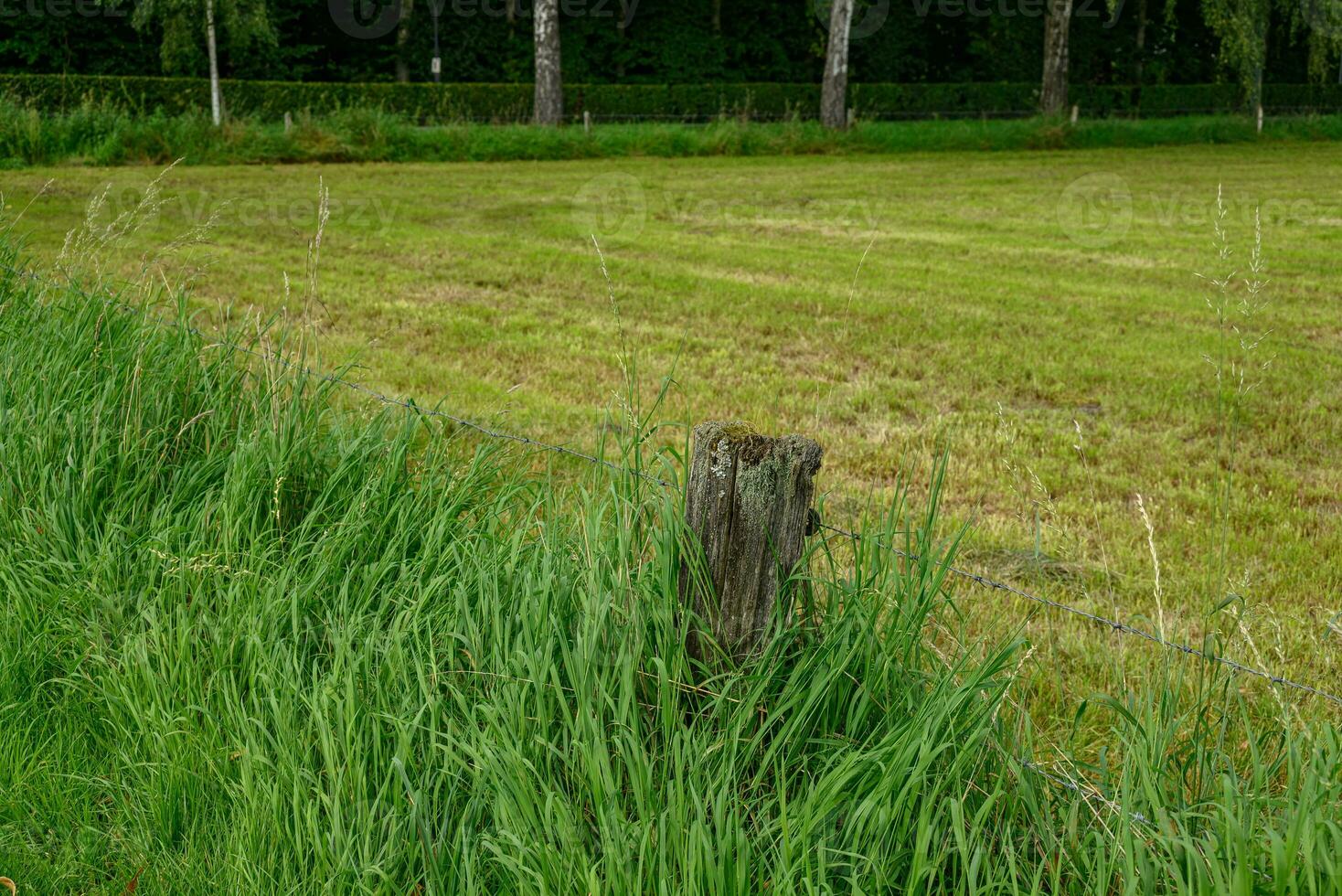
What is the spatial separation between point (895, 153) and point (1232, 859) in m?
24.7

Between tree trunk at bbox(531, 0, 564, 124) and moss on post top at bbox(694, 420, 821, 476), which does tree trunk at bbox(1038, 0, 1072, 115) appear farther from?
moss on post top at bbox(694, 420, 821, 476)

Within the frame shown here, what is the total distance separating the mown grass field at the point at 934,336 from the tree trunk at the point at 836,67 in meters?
9.31

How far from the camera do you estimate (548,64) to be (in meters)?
25.5

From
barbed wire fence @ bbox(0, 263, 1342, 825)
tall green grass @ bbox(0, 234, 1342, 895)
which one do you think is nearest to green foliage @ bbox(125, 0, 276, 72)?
barbed wire fence @ bbox(0, 263, 1342, 825)

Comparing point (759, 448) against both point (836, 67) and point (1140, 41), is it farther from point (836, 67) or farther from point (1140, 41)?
point (1140, 41)

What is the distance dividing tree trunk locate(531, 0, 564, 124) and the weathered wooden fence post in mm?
24287

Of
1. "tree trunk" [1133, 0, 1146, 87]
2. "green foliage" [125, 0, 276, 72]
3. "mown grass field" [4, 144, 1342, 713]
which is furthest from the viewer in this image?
"tree trunk" [1133, 0, 1146, 87]

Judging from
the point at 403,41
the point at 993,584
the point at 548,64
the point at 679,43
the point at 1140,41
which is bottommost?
the point at 993,584

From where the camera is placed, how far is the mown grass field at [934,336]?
4.43 metres

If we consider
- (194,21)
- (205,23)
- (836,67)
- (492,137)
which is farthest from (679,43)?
(194,21)

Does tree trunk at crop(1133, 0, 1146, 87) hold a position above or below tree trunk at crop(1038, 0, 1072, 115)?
above

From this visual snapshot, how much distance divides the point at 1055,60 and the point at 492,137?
1446cm

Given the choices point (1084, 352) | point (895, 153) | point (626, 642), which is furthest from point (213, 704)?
point (895, 153)

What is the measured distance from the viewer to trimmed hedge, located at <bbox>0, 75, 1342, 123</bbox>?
2538cm
